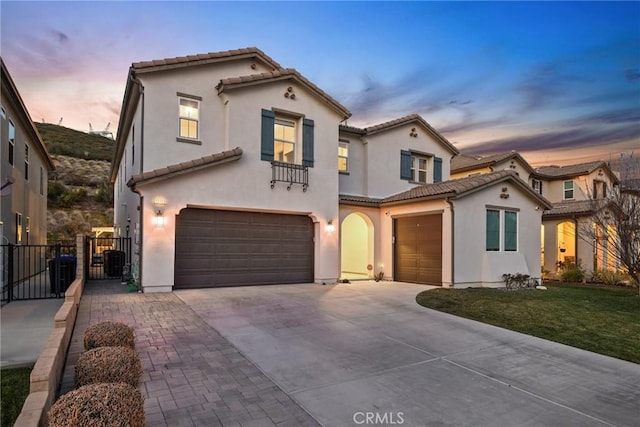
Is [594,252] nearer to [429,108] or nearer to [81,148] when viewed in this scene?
[429,108]

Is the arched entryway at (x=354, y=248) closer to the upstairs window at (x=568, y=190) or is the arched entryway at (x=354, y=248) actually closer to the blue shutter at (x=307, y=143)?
the blue shutter at (x=307, y=143)

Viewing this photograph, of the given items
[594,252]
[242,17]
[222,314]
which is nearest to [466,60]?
[242,17]

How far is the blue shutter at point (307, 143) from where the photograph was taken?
43.7ft

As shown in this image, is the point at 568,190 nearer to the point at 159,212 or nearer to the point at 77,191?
the point at 159,212

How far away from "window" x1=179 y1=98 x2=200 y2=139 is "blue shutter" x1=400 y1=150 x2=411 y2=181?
9.27 m

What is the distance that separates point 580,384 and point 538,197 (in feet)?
39.9

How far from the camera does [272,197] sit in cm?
1252

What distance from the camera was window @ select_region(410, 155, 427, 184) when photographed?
17.7 metres

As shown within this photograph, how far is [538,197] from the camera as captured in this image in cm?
1515

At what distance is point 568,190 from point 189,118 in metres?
23.0

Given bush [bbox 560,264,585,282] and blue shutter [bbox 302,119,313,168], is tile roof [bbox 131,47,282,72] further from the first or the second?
bush [bbox 560,264,585,282]

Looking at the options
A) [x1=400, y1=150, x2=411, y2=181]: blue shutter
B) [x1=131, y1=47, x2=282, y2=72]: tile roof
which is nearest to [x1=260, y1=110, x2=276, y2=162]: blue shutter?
[x1=131, y1=47, x2=282, y2=72]: tile roof

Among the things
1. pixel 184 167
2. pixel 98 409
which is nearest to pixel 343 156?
pixel 184 167

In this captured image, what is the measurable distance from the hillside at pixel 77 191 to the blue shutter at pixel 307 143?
87.4 ft
